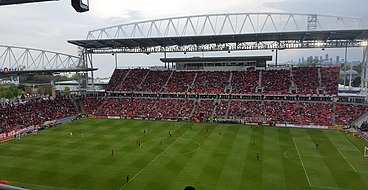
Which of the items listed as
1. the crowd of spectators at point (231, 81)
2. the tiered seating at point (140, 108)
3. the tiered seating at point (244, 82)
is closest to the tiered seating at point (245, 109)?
the tiered seating at point (244, 82)

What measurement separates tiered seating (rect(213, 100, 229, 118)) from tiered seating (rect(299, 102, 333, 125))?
15.1 m

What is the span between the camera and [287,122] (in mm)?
49094

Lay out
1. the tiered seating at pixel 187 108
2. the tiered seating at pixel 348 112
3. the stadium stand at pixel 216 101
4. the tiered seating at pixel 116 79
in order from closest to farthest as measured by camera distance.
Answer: the tiered seating at pixel 348 112 → the stadium stand at pixel 216 101 → the tiered seating at pixel 187 108 → the tiered seating at pixel 116 79

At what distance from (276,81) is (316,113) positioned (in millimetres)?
13578

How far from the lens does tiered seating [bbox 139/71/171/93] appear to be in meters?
67.7

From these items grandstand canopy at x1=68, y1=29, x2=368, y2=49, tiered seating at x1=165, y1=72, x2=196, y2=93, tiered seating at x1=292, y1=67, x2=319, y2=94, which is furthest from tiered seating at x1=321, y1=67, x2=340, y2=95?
tiered seating at x1=165, y1=72, x2=196, y2=93

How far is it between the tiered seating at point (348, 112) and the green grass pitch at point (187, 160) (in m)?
5.54

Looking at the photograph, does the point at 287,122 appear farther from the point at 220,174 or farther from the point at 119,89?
the point at 119,89

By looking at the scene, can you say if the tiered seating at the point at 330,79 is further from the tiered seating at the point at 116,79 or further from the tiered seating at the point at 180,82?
the tiered seating at the point at 116,79

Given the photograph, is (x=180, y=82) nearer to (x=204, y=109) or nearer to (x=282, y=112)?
(x=204, y=109)

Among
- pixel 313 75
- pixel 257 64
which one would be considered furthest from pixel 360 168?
pixel 257 64

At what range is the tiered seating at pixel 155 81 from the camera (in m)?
67.7

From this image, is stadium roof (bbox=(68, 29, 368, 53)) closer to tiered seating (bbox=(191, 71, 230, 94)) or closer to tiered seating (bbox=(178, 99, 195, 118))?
tiered seating (bbox=(191, 71, 230, 94))

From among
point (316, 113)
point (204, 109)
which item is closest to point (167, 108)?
point (204, 109)
